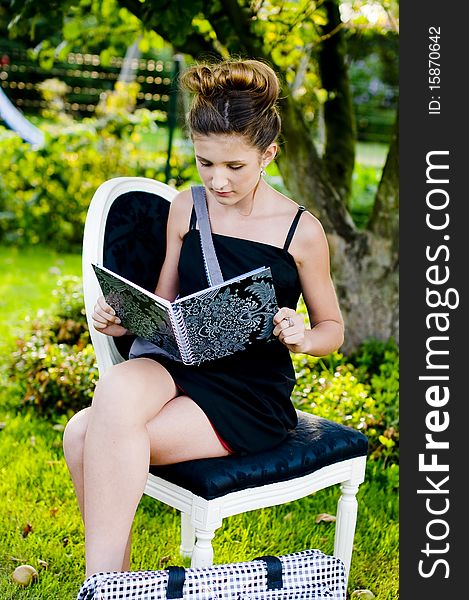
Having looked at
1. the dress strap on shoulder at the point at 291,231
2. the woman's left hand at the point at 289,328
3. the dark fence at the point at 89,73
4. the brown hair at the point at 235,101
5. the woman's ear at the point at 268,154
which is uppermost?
the dark fence at the point at 89,73

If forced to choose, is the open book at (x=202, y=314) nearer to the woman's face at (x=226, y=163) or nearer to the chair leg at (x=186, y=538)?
the woman's face at (x=226, y=163)

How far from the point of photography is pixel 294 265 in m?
2.56

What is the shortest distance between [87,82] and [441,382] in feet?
31.1

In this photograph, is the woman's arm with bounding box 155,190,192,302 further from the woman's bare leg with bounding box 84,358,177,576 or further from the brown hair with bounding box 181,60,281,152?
the woman's bare leg with bounding box 84,358,177,576

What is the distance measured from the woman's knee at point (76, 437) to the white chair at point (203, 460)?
0.19 metres

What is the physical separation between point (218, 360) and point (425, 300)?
2.50 ft

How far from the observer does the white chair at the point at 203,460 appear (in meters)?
2.33

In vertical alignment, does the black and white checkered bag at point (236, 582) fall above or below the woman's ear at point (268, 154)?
below

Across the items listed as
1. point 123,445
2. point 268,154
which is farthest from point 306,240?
point 123,445

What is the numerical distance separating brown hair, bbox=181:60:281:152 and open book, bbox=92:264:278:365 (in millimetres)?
399

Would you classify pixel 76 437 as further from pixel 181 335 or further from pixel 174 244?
pixel 174 244

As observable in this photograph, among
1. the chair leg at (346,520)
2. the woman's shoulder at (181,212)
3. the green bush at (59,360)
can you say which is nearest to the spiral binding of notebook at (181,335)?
the woman's shoulder at (181,212)

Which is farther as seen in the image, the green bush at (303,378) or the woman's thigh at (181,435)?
the green bush at (303,378)

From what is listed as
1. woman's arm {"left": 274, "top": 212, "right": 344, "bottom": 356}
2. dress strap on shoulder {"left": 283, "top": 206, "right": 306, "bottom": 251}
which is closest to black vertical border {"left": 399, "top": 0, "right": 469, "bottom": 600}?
woman's arm {"left": 274, "top": 212, "right": 344, "bottom": 356}
